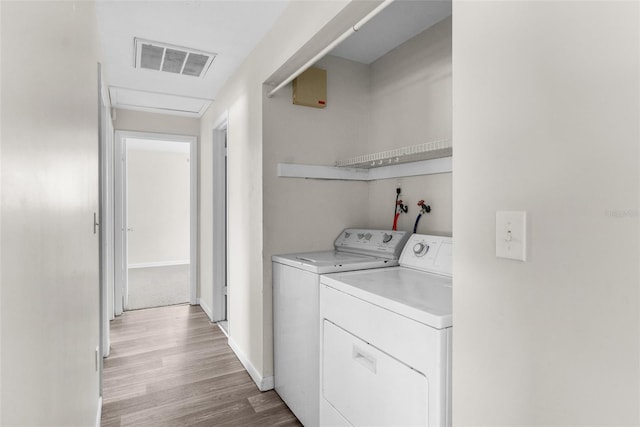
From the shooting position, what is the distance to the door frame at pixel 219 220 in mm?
3684

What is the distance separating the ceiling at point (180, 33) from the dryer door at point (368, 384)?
187 centimetres

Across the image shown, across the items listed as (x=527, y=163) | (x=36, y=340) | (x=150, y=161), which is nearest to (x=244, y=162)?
(x=36, y=340)

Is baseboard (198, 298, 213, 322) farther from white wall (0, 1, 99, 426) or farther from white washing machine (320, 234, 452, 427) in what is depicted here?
white washing machine (320, 234, 452, 427)

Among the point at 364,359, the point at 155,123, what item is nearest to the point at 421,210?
the point at 364,359

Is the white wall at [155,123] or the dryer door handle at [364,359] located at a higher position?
the white wall at [155,123]

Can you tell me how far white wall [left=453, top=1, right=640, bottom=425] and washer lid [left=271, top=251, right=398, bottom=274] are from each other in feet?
3.11

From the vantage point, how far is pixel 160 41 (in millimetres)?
2438

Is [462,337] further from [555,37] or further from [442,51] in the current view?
[442,51]

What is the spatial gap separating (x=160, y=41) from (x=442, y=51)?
6.19ft

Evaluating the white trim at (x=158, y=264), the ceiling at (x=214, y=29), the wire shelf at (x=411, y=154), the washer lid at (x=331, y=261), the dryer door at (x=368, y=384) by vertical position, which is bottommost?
the white trim at (x=158, y=264)

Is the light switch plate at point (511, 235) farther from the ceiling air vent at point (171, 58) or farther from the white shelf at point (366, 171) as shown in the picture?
the ceiling air vent at point (171, 58)

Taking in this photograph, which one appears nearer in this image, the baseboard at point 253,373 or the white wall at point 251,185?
the white wall at point 251,185

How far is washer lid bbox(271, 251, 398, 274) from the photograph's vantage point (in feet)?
6.09

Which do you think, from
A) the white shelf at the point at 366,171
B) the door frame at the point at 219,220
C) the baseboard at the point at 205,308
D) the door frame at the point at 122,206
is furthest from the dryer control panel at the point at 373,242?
the door frame at the point at 122,206
